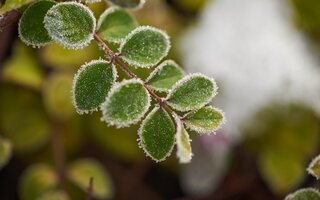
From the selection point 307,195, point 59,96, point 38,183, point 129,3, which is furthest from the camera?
point 59,96

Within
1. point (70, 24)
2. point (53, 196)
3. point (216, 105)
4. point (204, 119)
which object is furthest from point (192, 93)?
point (216, 105)

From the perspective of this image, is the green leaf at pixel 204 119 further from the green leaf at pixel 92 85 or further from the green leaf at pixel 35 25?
the green leaf at pixel 35 25

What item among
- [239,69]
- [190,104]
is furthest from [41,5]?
[239,69]

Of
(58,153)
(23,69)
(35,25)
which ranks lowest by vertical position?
(58,153)

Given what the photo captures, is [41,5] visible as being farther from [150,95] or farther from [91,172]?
[91,172]

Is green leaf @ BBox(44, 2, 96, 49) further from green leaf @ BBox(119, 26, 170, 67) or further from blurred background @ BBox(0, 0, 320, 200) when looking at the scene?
blurred background @ BBox(0, 0, 320, 200)

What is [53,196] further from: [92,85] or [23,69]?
[92,85]
